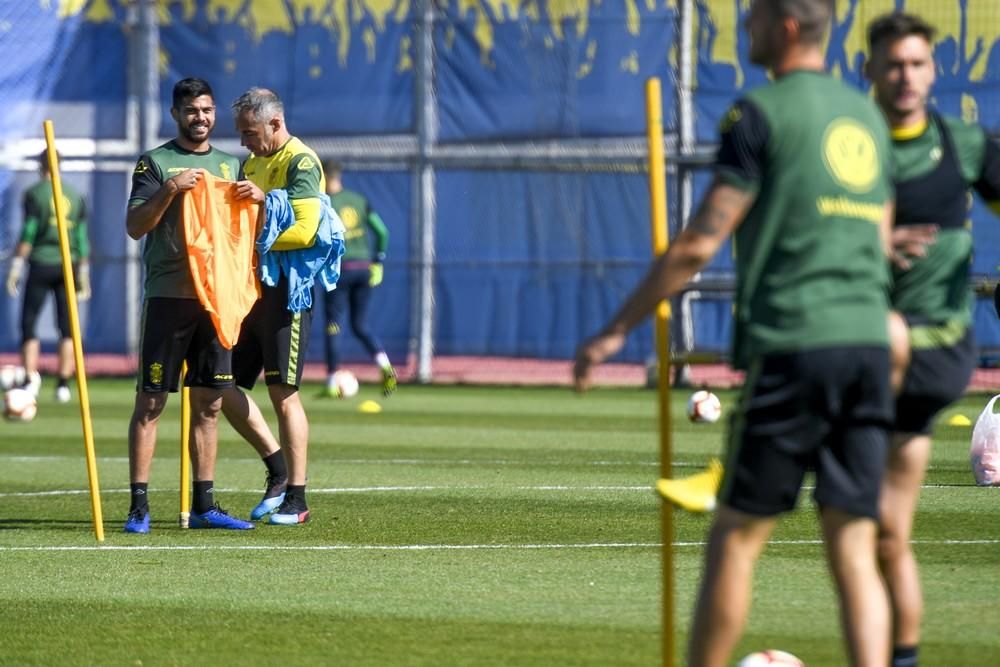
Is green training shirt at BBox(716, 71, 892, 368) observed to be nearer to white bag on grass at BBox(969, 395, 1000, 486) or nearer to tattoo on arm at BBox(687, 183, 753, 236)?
tattoo on arm at BBox(687, 183, 753, 236)

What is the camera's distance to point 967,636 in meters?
6.20

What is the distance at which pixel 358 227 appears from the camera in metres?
21.2

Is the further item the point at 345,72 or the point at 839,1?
the point at 345,72

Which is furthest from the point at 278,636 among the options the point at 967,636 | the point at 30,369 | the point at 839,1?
the point at 839,1

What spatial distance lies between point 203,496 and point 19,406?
7940 millimetres

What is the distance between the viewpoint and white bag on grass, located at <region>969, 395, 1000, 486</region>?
10.6 metres

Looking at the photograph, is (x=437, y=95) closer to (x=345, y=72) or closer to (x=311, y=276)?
(x=345, y=72)

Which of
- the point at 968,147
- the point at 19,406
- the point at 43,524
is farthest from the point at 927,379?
→ the point at 19,406

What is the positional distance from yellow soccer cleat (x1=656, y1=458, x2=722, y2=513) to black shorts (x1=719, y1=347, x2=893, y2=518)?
1.9 inches

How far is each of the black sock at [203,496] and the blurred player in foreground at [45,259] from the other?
9805 millimetres

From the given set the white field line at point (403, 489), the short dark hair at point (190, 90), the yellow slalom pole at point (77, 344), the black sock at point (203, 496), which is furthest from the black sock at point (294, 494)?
the short dark hair at point (190, 90)

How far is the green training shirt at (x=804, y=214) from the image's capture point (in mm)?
4582

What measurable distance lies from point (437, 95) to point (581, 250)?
9.28 feet

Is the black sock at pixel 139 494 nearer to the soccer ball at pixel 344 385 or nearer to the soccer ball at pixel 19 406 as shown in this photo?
the soccer ball at pixel 19 406
